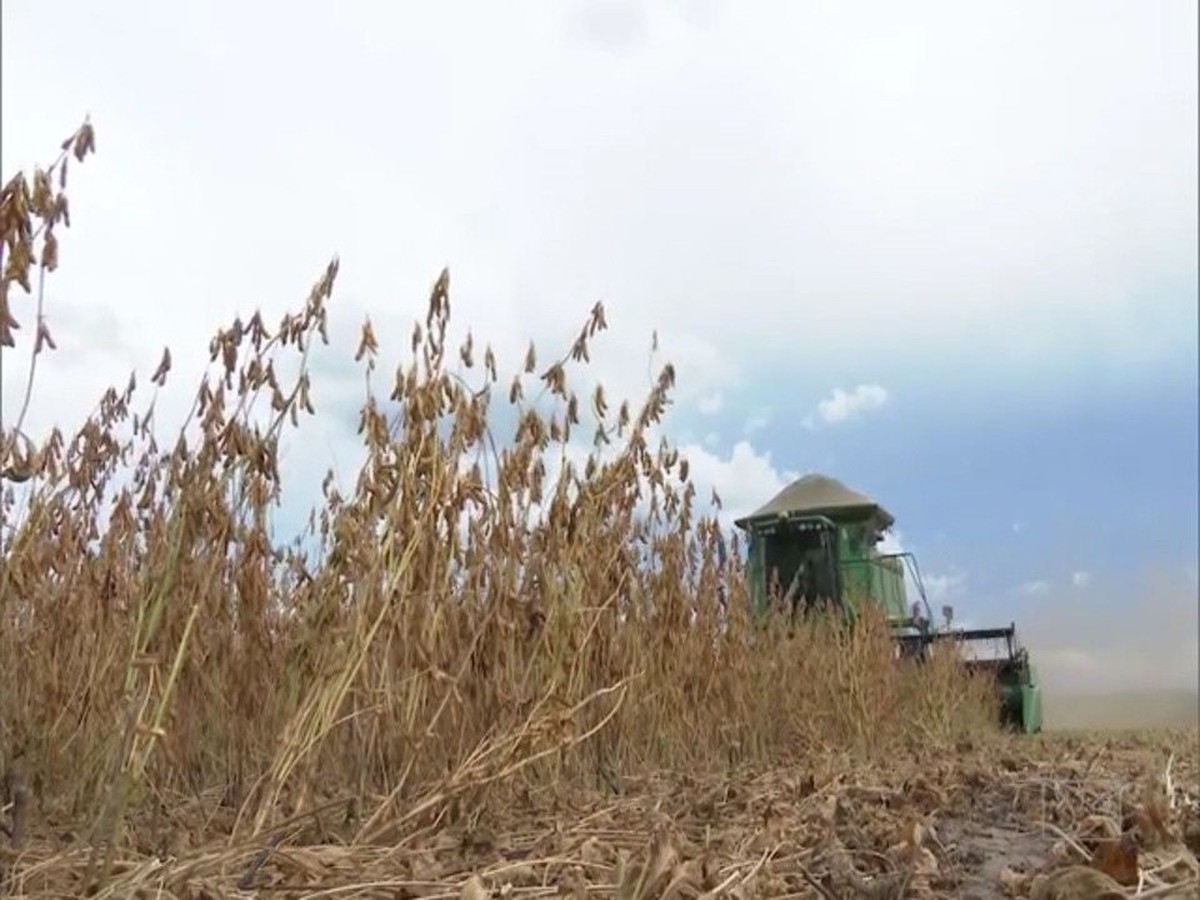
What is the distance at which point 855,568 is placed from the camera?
10.9 metres

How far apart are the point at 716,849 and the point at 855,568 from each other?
831cm

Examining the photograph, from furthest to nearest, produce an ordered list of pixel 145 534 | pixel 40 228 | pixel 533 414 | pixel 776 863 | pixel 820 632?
pixel 820 632 < pixel 145 534 < pixel 533 414 < pixel 776 863 < pixel 40 228

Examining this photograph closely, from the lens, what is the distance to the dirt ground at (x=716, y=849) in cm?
224

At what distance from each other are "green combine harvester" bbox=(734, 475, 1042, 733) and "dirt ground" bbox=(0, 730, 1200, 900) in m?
6.46

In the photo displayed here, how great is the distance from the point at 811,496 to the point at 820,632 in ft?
16.6

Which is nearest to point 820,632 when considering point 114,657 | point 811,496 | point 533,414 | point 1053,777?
point 1053,777

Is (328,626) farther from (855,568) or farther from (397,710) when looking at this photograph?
(855,568)

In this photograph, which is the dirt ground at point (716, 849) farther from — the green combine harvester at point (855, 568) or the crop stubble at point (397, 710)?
the green combine harvester at point (855, 568)

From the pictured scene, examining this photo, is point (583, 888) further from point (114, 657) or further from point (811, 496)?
point (811, 496)

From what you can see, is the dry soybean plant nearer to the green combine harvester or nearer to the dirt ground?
the dirt ground

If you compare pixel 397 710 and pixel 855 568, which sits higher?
pixel 855 568

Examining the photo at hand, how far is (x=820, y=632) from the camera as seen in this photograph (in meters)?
6.84

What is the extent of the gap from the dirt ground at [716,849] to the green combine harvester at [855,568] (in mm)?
6457

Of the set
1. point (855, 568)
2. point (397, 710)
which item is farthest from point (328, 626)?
point (855, 568)
